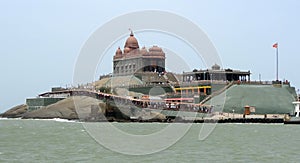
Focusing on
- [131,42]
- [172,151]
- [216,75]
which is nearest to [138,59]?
[131,42]

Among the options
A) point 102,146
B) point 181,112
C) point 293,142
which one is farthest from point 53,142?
point 181,112

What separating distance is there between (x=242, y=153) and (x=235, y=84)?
281 ft

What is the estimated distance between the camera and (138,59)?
174 m

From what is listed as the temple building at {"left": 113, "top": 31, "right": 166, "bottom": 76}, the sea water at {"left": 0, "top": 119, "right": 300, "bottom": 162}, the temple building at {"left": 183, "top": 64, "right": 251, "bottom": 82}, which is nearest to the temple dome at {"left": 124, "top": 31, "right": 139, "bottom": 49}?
the temple building at {"left": 113, "top": 31, "right": 166, "bottom": 76}

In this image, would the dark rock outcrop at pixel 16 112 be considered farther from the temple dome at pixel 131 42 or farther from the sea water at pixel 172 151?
the sea water at pixel 172 151

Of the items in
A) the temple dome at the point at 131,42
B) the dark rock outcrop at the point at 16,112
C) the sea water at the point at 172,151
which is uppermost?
the temple dome at the point at 131,42

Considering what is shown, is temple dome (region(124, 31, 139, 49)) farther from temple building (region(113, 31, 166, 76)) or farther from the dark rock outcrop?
the dark rock outcrop

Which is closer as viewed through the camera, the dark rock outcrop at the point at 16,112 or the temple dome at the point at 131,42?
the dark rock outcrop at the point at 16,112

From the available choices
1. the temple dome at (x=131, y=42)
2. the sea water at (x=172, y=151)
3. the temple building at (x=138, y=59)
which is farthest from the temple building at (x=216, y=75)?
the sea water at (x=172, y=151)

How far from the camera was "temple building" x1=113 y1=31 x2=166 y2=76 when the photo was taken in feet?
570

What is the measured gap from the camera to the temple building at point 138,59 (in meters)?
174

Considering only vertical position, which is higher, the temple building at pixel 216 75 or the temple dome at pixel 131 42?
the temple dome at pixel 131 42

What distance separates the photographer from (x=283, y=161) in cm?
4156

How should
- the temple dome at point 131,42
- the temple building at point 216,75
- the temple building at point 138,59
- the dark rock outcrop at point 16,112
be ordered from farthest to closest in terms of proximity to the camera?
the temple dome at point 131,42 → the temple building at point 138,59 → the dark rock outcrop at point 16,112 → the temple building at point 216,75
